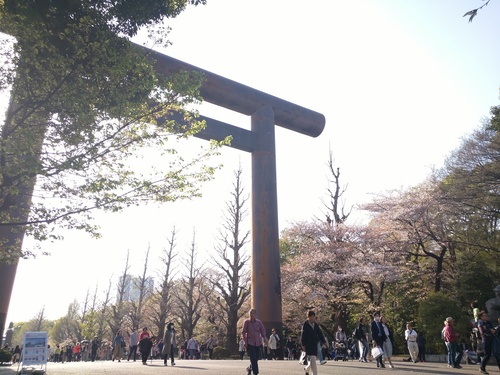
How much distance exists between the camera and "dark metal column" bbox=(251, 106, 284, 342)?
14.8 meters

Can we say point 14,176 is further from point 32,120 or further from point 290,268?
point 290,268

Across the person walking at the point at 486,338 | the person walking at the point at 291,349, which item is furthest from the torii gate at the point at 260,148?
the person walking at the point at 291,349

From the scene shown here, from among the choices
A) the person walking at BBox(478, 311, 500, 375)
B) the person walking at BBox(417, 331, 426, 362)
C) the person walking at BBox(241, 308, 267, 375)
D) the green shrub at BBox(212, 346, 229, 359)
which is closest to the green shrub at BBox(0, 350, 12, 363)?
the green shrub at BBox(212, 346, 229, 359)

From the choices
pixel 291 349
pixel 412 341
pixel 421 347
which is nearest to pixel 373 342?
pixel 412 341

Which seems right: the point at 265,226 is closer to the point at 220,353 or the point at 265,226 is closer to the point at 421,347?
the point at 421,347

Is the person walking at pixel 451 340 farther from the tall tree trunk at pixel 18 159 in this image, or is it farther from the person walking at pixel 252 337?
the tall tree trunk at pixel 18 159

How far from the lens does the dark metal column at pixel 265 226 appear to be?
14.8 metres

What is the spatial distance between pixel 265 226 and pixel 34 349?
8.39 m

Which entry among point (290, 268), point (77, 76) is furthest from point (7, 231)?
point (290, 268)

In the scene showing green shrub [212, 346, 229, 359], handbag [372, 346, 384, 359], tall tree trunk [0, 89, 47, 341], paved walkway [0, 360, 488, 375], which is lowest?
paved walkway [0, 360, 488, 375]

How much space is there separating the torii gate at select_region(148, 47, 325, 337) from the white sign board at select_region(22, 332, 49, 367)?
713 centimetres

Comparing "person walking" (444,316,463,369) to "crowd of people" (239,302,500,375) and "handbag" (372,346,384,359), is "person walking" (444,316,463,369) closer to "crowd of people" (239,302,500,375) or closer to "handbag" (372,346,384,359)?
"crowd of people" (239,302,500,375)

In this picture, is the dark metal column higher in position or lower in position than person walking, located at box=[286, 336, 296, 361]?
higher

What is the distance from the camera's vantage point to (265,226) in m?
15.4
